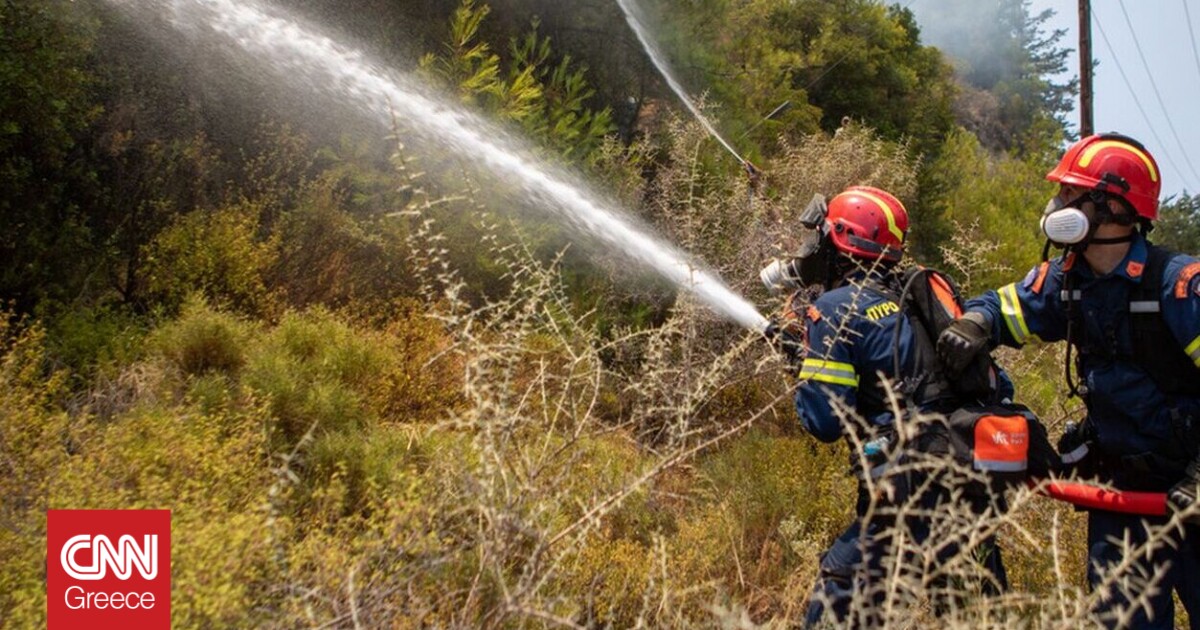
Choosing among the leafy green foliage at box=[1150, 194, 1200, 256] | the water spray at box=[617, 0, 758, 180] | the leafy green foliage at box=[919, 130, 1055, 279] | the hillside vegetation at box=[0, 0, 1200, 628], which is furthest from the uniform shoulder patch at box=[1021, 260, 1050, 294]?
the leafy green foliage at box=[1150, 194, 1200, 256]

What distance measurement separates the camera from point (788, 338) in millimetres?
3695

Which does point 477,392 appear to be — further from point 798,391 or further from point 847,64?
point 847,64

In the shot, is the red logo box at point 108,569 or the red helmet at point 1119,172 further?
the red helmet at point 1119,172

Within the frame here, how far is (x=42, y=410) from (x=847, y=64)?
14.5m

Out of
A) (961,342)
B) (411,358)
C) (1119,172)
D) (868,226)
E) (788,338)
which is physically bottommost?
(411,358)

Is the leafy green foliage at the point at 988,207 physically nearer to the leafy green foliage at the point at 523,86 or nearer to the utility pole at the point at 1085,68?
the utility pole at the point at 1085,68

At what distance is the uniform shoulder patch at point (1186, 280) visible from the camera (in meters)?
2.78

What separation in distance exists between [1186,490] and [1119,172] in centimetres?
118

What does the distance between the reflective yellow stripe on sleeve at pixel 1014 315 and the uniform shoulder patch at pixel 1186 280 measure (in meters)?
0.57

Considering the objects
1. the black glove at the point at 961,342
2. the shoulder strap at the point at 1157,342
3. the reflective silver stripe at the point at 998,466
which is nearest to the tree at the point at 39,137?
the black glove at the point at 961,342

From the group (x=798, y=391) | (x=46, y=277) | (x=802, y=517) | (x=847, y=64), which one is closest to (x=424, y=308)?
(x=46, y=277)

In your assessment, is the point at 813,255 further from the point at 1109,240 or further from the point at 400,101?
the point at 400,101

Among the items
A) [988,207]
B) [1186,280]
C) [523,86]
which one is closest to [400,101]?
[523,86]

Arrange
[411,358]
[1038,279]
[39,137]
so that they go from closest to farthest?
[1038,279], [39,137], [411,358]
